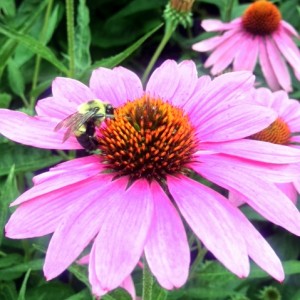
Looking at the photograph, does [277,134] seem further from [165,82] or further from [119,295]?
[119,295]

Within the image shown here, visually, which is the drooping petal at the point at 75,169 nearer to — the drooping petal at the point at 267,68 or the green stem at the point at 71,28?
the green stem at the point at 71,28

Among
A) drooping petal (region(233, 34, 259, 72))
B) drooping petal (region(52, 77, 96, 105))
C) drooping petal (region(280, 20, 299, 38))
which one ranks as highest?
drooping petal (region(52, 77, 96, 105))

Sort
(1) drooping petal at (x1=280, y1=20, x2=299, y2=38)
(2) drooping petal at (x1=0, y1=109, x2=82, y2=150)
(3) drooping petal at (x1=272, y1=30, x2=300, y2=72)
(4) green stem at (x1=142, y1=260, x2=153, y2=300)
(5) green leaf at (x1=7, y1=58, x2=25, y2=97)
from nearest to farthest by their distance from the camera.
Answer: (4) green stem at (x1=142, y1=260, x2=153, y2=300)
(2) drooping petal at (x1=0, y1=109, x2=82, y2=150)
(5) green leaf at (x1=7, y1=58, x2=25, y2=97)
(3) drooping petal at (x1=272, y1=30, x2=300, y2=72)
(1) drooping petal at (x1=280, y1=20, x2=299, y2=38)

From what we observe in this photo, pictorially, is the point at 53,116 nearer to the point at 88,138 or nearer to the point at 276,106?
the point at 88,138

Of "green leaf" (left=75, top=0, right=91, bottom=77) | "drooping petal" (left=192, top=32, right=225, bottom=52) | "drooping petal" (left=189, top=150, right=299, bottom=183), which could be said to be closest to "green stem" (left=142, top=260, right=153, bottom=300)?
"drooping petal" (left=189, top=150, right=299, bottom=183)

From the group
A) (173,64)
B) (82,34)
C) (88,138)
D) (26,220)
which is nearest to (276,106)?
(173,64)

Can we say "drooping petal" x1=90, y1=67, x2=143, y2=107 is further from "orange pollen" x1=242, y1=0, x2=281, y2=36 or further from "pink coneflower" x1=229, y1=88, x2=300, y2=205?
"orange pollen" x1=242, y1=0, x2=281, y2=36

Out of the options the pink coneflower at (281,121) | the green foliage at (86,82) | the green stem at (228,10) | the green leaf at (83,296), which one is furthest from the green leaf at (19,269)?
the green stem at (228,10)
